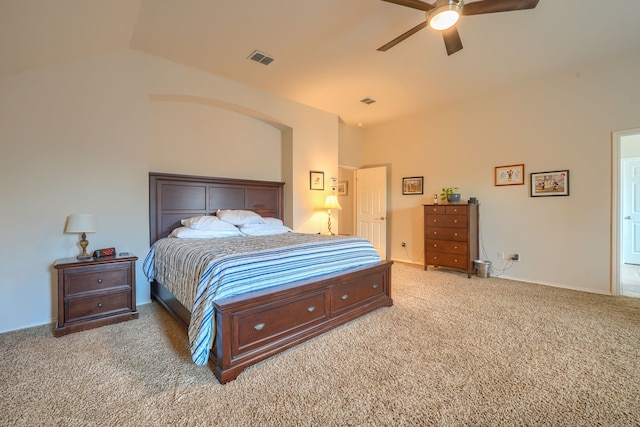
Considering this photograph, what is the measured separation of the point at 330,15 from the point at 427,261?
13.1ft

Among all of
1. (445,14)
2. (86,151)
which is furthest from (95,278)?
(445,14)

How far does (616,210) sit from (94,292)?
6041 millimetres

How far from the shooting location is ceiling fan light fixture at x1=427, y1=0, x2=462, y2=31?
2129 mm

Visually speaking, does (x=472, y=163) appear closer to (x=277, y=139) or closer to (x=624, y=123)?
(x=624, y=123)

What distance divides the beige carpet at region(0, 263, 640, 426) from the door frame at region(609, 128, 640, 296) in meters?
0.85

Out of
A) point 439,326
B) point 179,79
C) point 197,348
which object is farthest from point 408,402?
point 179,79

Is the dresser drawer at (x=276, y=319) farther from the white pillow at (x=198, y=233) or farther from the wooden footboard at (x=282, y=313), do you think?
the white pillow at (x=198, y=233)

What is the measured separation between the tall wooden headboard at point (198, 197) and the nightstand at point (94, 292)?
0.84 meters

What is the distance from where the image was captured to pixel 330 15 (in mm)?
2701

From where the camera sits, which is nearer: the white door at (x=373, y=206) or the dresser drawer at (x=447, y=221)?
the dresser drawer at (x=447, y=221)

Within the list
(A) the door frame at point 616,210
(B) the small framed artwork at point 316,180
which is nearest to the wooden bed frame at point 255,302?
(B) the small framed artwork at point 316,180

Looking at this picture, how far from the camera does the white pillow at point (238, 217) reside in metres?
3.74

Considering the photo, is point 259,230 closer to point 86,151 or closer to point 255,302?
point 255,302

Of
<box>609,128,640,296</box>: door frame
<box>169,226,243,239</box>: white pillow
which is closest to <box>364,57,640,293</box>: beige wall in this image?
<box>609,128,640,296</box>: door frame
